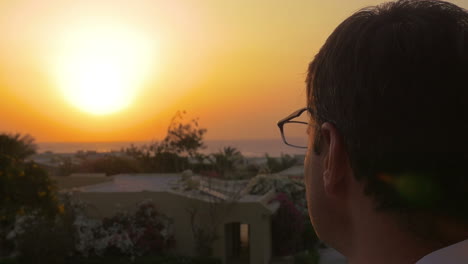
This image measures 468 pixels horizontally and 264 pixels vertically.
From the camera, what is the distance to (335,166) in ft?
3.55

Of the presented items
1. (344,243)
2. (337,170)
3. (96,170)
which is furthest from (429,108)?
(96,170)

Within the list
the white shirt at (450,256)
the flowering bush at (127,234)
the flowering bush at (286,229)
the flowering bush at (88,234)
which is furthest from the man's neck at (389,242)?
the flowering bush at (286,229)

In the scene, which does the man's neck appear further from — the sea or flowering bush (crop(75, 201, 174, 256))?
flowering bush (crop(75, 201, 174, 256))

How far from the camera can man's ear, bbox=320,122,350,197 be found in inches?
42.6

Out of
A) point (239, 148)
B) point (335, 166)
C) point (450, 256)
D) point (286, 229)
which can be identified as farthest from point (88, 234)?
point (239, 148)

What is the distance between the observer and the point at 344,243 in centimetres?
112

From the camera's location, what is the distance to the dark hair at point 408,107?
98 centimetres

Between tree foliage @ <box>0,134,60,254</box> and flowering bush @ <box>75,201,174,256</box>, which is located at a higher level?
tree foliage @ <box>0,134,60,254</box>

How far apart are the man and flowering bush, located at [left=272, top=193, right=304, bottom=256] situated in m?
15.9

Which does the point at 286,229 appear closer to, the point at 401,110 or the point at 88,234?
the point at 88,234

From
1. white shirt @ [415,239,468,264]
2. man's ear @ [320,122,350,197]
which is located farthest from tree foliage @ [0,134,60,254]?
white shirt @ [415,239,468,264]

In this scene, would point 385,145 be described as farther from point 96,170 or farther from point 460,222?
point 96,170

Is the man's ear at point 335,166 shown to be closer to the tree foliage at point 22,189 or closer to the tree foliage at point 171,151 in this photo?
the tree foliage at point 22,189

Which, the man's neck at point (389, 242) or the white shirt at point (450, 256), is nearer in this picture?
the white shirt at point (450, 256)
